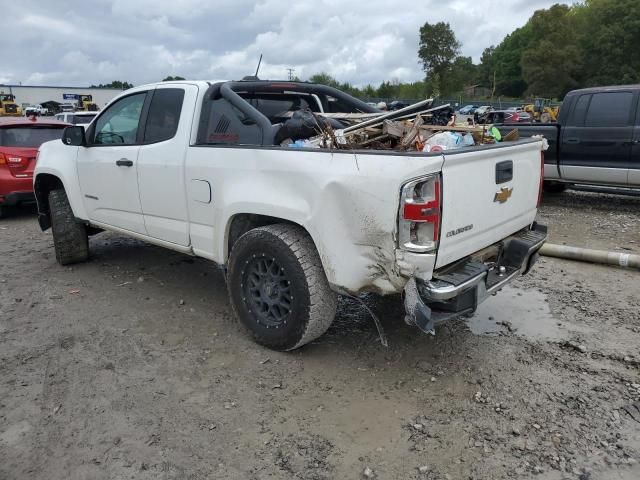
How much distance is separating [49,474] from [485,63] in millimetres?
116104

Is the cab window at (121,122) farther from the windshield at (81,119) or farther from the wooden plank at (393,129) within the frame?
the windshield at (81,119)

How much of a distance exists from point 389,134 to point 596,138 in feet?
19.6

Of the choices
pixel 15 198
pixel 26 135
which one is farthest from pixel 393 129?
pixel 26 135

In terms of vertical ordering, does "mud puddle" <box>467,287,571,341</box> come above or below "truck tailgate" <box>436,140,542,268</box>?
below

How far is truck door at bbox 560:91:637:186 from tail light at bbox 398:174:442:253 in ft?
20.9

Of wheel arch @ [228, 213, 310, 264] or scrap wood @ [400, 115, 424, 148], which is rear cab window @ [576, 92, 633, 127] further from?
wheel arch @ [228, 213, 310, 264]

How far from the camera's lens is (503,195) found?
136 inches

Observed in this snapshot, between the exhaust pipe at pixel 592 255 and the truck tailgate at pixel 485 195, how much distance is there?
7.26 ft

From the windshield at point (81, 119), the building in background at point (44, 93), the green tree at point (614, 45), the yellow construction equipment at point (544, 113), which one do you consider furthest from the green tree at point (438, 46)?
the windshield at point (81, 119)

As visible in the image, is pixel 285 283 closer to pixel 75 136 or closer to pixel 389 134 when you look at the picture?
pixel 389 134

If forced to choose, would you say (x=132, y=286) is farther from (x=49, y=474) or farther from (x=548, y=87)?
(x=548, y=87)

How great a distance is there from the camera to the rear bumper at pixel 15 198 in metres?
8.09

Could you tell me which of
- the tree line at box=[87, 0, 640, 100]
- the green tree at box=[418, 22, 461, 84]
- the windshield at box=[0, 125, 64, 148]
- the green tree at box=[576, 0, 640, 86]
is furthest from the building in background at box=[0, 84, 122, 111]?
the windshield at box=[0, 125, 64, 148]

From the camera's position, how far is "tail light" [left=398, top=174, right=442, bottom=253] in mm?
2852
